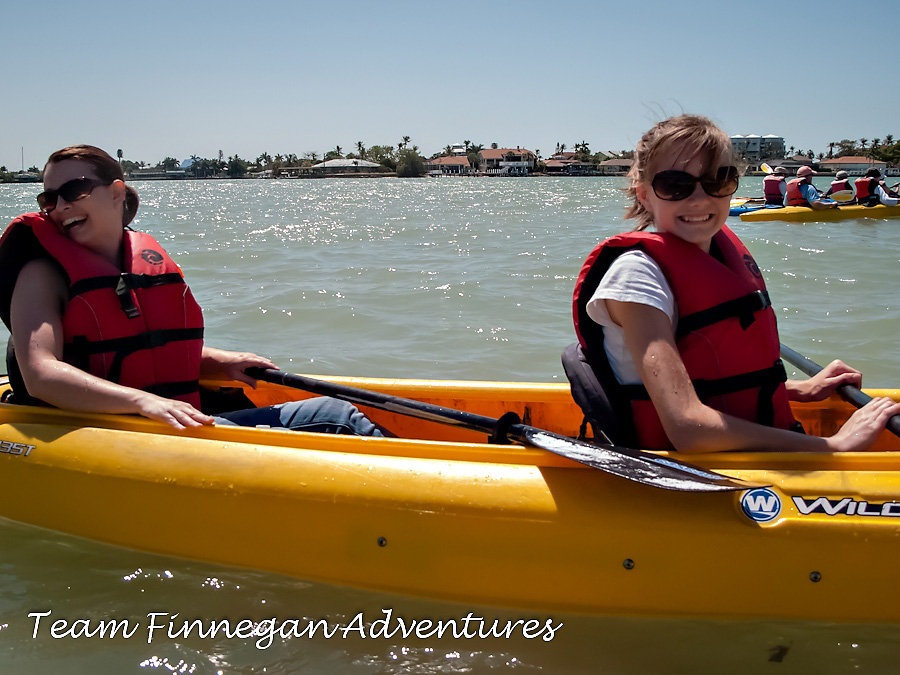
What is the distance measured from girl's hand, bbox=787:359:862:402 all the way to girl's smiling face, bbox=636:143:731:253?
69cm

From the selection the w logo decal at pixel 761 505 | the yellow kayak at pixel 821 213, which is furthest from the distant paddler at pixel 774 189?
the w logo decal at pixel 761 505

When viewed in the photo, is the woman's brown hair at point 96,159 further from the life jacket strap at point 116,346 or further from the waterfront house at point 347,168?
the waterfront house at point 347,168

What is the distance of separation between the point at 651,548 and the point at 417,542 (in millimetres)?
609

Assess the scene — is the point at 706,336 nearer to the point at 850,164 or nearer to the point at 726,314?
the point at 726,314

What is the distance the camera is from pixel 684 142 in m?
1.85

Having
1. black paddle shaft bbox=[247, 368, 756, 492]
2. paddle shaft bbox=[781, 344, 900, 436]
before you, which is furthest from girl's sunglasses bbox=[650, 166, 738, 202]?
paddle shaft bbox=[781, 344, 900, 436]

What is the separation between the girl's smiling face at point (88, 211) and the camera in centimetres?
231

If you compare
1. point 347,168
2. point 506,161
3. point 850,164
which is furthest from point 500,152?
point 850,164

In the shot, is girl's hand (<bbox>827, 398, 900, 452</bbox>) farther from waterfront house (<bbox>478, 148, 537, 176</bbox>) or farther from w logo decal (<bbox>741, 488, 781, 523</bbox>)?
waterfront house (<bbox>478, 148, 537, 176</bbox>)

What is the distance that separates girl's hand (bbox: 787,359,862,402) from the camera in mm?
2361

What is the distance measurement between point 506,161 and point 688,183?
99934mm

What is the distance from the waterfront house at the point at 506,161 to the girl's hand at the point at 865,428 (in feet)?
323

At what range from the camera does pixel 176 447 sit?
2.28 metres

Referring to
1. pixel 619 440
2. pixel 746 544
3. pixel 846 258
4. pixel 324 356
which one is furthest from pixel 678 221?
pixel 846 258
